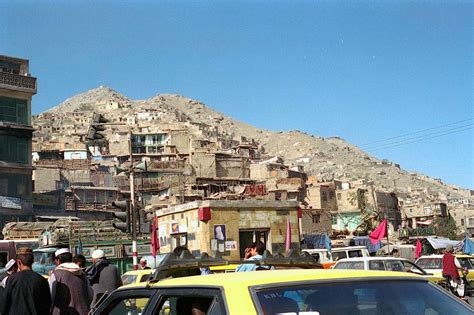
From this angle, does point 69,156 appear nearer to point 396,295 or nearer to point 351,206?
point 351,206

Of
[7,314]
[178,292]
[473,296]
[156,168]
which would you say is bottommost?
[473,296]

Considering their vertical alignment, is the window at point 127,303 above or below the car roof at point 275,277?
below

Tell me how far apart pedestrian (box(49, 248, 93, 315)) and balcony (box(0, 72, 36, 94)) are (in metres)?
46.1

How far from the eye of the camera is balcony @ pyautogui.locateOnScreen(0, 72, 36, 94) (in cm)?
5175

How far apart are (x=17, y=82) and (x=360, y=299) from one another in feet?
172

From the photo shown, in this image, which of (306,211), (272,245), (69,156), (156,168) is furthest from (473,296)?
(69,156)

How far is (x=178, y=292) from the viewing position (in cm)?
407

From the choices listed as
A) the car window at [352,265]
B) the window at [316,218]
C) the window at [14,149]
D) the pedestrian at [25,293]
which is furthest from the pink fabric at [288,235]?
the window at [316,218]

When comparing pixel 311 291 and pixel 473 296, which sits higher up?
pixel 311 291

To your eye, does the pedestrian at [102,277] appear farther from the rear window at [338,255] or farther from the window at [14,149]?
the window at [14,149]

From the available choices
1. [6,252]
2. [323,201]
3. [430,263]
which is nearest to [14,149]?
[6,252]

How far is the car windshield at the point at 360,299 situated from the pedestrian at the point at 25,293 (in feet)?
15.7

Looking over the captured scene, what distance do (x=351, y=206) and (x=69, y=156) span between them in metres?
48.8

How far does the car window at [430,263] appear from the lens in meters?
23.7
